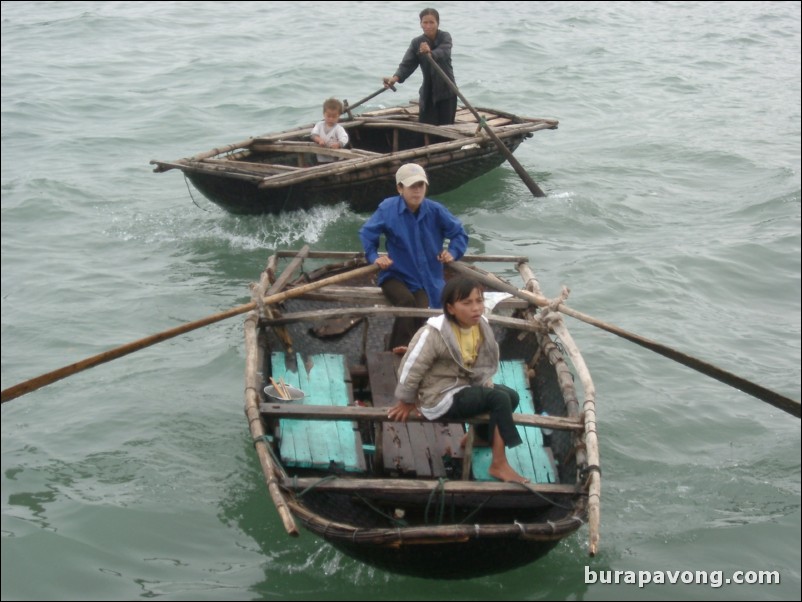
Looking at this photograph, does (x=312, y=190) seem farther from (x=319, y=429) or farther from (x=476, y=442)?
(x=476, y=442)

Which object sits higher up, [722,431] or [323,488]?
[323,488]

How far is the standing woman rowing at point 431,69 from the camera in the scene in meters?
9.91

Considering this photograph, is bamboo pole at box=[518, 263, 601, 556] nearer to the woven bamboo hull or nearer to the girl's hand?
the girl's hand

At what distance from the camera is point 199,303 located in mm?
8406

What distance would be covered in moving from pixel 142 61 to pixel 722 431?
13.6 m

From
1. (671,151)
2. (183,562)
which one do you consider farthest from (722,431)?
(671,151)

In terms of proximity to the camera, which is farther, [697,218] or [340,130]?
[697,218]

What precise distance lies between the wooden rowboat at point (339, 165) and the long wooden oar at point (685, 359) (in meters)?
2.75

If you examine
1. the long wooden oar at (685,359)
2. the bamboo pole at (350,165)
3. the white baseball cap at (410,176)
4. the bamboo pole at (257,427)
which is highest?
the white baseball cap at (410,176)

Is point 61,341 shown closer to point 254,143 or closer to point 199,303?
point 199,303

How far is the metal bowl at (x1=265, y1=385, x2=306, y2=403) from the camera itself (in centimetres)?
555

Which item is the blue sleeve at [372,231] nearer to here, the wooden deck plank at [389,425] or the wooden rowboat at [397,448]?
the wooden rowboat at [397,448]

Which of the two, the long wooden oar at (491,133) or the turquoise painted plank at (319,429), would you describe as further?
the long wooden oar at (491,133)

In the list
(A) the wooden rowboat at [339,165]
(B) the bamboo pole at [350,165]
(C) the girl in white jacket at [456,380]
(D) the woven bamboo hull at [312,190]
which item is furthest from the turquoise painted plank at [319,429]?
(D) the woven bamboo hull at [312,190]
